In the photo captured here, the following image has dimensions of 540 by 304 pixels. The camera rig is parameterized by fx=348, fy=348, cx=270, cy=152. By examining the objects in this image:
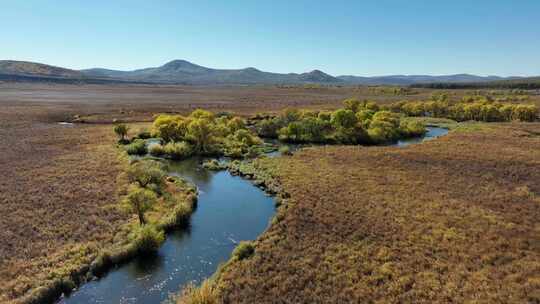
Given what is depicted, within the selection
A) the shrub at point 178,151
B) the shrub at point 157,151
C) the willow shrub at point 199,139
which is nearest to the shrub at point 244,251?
the willow shrub at point 199,139

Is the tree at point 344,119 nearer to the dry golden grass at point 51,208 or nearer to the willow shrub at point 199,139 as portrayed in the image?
the willow shrub at point 199,139

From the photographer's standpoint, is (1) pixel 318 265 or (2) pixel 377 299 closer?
(2) pixel 377 299

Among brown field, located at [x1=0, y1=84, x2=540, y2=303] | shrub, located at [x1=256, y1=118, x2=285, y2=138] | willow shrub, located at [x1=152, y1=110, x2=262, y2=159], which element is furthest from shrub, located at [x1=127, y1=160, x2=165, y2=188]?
shrub, located at [x1=256, y1=118, x2=285, y2=138]

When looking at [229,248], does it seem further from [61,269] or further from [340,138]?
[340,138]

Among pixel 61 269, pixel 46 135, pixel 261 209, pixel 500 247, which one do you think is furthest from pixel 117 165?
pixel 500 247

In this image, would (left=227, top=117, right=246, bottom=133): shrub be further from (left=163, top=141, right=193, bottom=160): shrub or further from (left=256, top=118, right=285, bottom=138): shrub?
(left=163, top=141, right=193, bottom=160): shrub

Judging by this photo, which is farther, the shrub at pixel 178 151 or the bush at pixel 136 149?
the bush at pixel 136 149

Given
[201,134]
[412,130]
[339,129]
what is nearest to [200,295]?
[201,134]
